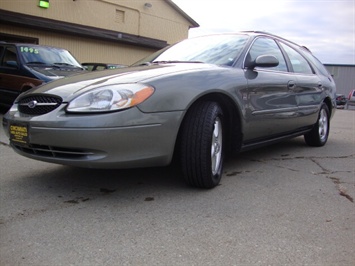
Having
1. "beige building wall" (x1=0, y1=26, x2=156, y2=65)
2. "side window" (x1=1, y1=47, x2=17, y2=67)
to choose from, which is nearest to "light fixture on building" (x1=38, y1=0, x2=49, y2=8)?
"beige building wall" (x1=0, y1=26, x2=156, y2=65)

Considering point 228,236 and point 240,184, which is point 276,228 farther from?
point 240,184

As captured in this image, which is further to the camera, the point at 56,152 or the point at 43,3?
the point at 43,3

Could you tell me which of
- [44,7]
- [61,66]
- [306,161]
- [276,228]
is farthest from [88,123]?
[44,7]

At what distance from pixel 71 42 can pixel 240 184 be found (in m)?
13.8

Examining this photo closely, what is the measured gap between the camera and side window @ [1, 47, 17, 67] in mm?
7809

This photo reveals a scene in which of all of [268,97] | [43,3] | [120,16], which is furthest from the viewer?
[120,16]

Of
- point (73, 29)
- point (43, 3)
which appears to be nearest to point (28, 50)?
point (43, 3)

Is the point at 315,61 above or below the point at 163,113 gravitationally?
above

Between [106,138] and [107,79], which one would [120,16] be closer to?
[107,79]

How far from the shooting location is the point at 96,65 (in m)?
11.5

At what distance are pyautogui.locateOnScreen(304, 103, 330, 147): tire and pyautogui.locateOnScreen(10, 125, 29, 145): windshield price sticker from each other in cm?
416

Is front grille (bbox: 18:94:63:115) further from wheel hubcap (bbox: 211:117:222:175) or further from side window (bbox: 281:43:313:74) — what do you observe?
side window (bbox: 281:43:313:74)

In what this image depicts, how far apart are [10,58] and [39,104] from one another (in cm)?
562

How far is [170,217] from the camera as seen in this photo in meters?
2.83
